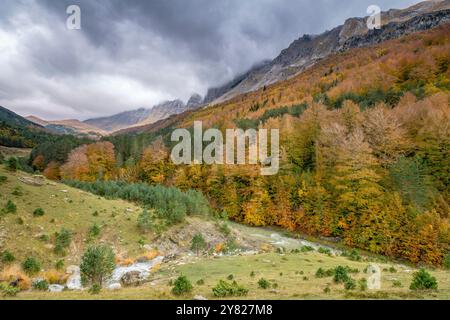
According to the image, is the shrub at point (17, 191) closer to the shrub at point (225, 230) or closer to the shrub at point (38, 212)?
the shrub at point (38, 212)

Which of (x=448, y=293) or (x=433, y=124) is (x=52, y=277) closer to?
(x=448, y=293)

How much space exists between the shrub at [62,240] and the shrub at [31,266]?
2.85 metres

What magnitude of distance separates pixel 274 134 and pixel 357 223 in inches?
1095

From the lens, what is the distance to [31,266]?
65.4 feet

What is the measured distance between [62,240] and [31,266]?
4588mm

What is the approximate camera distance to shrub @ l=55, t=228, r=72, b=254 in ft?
76.8

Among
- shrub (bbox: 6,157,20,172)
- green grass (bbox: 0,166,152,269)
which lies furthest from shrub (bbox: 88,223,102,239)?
shrub (bbox: 6,157,20,172)

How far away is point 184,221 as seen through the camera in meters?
34.8

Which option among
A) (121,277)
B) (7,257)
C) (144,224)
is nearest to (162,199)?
(144,224)

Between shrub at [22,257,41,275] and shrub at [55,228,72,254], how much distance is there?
2853 mm

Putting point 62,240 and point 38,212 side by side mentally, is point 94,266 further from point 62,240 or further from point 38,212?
point 38,212

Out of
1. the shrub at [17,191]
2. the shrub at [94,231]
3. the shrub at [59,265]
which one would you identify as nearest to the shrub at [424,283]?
the shrub at [59,265]

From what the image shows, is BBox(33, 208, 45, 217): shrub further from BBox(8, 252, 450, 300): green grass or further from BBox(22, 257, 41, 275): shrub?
BBox(8, 252, 450, 300): green grass
